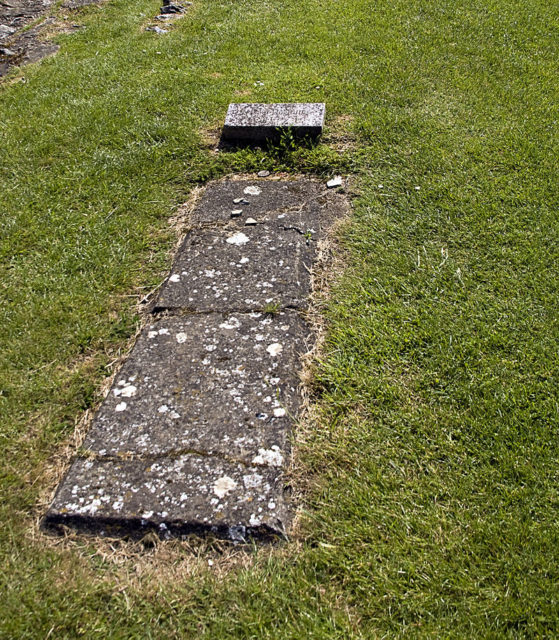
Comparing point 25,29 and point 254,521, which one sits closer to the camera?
point 254,521

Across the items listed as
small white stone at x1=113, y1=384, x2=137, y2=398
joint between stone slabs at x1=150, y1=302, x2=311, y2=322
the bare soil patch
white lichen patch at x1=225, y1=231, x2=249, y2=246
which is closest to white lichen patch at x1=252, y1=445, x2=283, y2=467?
small white stone at x1=113, y1=384, x2=137, y2=398

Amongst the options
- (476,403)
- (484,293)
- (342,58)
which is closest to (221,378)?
(476,403)

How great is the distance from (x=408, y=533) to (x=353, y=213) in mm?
1947

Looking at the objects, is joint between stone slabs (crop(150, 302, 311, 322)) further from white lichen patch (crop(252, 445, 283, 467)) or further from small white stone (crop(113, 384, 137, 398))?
white lichen patch (crop(252, 445, 283, 467))

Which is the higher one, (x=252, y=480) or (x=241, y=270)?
(x=241, y=270)

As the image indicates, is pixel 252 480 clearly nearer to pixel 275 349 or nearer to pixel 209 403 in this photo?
pixel 209 403

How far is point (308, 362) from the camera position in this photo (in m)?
2.38

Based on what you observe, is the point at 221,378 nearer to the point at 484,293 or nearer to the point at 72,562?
the point at 72,562

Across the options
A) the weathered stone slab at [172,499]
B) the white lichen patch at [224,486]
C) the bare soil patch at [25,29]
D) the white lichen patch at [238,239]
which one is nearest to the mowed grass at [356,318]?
the weathered stone slab at [172,499]

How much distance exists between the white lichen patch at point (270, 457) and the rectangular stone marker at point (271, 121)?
2.51m

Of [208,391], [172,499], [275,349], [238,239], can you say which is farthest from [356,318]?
[172,499]

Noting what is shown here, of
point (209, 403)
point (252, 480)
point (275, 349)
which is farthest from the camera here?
point (275, 349)

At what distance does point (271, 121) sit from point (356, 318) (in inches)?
75.2

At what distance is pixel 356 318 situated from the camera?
2572 millimetres
